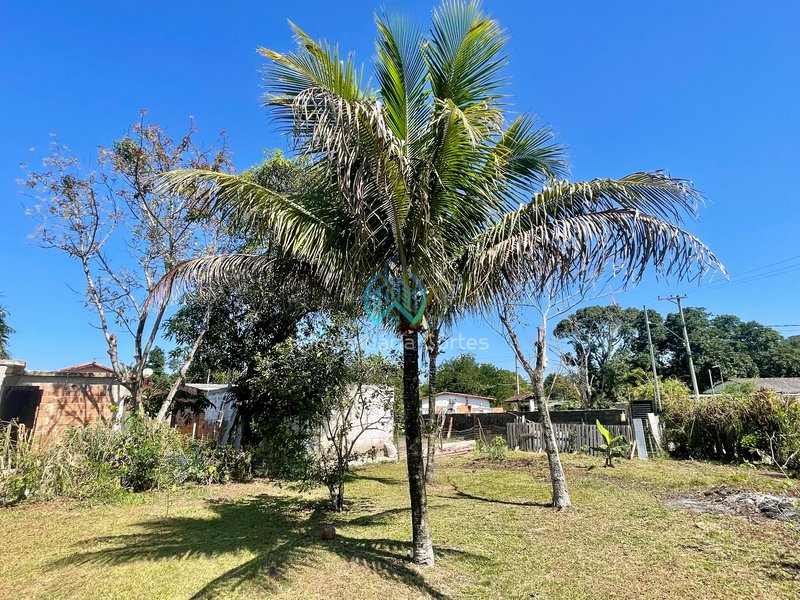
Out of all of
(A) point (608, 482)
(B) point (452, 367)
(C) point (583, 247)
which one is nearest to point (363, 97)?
(C) point (583, 247)

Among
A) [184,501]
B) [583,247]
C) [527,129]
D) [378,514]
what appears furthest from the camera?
[184,501]

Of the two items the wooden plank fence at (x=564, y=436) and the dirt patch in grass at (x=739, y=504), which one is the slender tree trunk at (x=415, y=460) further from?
the wooden plank fence at (x=564, y=436)

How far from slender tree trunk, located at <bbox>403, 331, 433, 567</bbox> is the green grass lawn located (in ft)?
0.73

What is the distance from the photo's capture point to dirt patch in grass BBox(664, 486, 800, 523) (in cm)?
646

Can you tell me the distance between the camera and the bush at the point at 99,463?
314 inches

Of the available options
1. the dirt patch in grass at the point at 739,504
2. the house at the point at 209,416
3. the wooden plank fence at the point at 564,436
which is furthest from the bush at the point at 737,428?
the house at the point at 209,416

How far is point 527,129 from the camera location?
5.54 meters

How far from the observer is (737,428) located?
11992 mm

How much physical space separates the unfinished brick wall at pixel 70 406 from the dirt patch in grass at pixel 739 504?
41.3 ft

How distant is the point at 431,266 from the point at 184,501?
24.5 feet

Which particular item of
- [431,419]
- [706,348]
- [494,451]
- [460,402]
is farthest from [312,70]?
[706,348]

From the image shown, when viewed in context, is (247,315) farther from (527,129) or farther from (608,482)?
(608,482)

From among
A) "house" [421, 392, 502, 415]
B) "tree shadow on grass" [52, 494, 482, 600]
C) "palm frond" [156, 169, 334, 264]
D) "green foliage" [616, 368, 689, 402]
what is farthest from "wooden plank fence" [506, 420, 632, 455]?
"house" [421, 392, 502, 415]

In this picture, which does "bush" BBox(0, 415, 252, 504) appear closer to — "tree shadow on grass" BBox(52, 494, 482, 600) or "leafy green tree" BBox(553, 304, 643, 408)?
"tree shadow on grass" BBox(52, 494, 482, 600)
